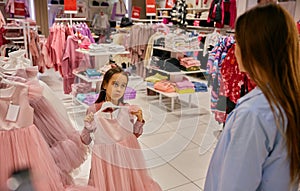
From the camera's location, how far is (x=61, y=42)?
14.6 feet

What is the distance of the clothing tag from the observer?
1647mm

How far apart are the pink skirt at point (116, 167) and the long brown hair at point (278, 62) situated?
3.69 ft

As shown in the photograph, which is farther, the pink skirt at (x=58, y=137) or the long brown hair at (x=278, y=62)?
the pink skirt at (x=58, y=137)

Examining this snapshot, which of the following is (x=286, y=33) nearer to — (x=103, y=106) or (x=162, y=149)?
(x=103, y=106)

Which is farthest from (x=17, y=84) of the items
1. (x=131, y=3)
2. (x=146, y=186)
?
(x=131, y=3)

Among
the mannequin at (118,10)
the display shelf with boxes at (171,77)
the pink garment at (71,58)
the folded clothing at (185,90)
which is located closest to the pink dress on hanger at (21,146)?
the pink garment at (71,58)

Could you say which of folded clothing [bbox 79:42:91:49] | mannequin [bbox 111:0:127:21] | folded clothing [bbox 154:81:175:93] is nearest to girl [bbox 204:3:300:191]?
folded clothing [bbox 79:42:91:49]

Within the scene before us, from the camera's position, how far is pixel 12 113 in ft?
5.42

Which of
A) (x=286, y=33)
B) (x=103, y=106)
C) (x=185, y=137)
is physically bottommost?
(x=185, y=137)

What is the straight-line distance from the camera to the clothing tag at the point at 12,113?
1.65 meters

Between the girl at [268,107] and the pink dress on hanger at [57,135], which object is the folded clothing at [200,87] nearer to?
the pink dress on hanger at [57,135]

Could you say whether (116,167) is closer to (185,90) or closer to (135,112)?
(135,112)

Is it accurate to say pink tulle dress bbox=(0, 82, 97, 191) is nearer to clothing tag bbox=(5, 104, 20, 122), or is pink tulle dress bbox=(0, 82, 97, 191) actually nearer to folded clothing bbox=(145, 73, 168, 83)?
clothing tag bbox=(5, 104, 20, 122)

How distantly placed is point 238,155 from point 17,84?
1300 millimetres
